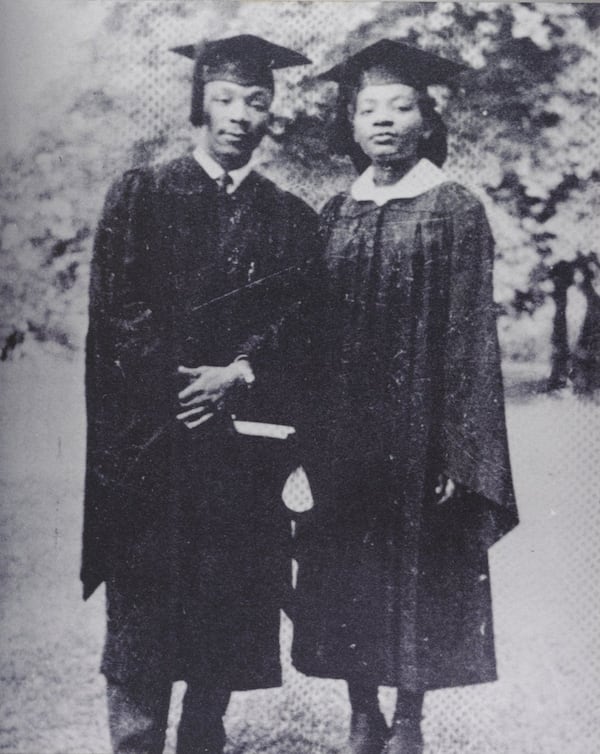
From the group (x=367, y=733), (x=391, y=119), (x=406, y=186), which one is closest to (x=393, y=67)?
(x=391, y=119)

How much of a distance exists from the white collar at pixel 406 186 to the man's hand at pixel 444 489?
656 millimetres

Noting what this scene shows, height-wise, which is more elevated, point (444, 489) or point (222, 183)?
point (222, 183)

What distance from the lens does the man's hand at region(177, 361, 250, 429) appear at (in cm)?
195

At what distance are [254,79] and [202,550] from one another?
1104mm

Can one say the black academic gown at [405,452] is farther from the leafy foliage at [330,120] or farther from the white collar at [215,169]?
the white collar at [215,169]

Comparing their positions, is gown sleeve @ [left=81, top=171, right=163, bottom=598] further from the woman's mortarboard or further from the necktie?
the woman's mortarboard

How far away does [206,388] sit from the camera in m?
1.95

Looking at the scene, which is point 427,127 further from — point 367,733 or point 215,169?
point 367,733

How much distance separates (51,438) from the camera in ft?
6.56

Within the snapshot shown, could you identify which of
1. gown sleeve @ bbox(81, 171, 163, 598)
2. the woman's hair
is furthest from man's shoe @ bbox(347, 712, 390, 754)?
the woman's hair

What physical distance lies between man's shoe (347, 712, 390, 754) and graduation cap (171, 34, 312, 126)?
1.44m

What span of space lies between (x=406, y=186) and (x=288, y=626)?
1067 millimetres

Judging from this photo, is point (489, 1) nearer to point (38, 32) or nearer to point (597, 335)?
point (597, 335)

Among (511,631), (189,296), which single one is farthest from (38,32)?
(511,631)
